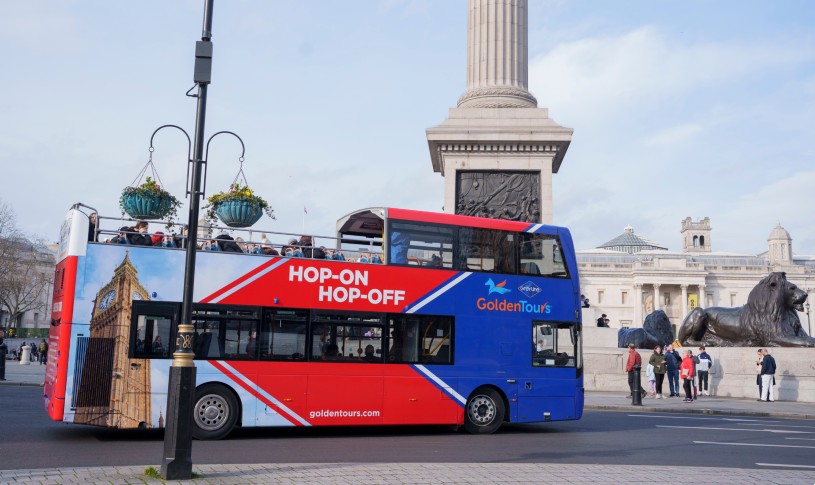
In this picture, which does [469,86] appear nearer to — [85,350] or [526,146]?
[526,146]

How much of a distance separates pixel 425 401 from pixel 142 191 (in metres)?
6.02

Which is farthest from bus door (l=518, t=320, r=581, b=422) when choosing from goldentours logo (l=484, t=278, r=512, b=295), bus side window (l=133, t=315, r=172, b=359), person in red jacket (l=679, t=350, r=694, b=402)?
person in red jacket (l=679, t=350, r=694, b=402)

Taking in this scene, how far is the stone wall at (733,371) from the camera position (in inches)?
932

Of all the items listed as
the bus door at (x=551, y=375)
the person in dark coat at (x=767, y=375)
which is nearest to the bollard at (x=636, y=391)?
the person in dark coat at (x=767, y=375)

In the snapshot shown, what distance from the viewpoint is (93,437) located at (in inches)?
483

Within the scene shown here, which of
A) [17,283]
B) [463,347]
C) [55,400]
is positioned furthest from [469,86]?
[17,283]

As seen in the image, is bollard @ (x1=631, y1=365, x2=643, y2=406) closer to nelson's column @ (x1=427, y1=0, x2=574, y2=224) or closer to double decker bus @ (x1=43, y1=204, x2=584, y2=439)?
nelson's column @ (x1=427, y1=0, x2=574, y2=224)

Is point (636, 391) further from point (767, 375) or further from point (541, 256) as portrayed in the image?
point (541, 256)

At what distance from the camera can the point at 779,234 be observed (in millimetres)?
114938

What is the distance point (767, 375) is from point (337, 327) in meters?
15.0

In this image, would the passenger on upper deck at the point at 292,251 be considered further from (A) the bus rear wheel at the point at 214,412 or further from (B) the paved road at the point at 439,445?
(B) the paved road at the point at 439,445

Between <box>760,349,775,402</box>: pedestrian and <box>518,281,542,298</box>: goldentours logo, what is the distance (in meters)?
11.1

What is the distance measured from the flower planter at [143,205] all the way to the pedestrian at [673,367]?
1666cm

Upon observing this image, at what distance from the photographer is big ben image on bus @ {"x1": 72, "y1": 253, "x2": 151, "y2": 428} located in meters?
11.6
